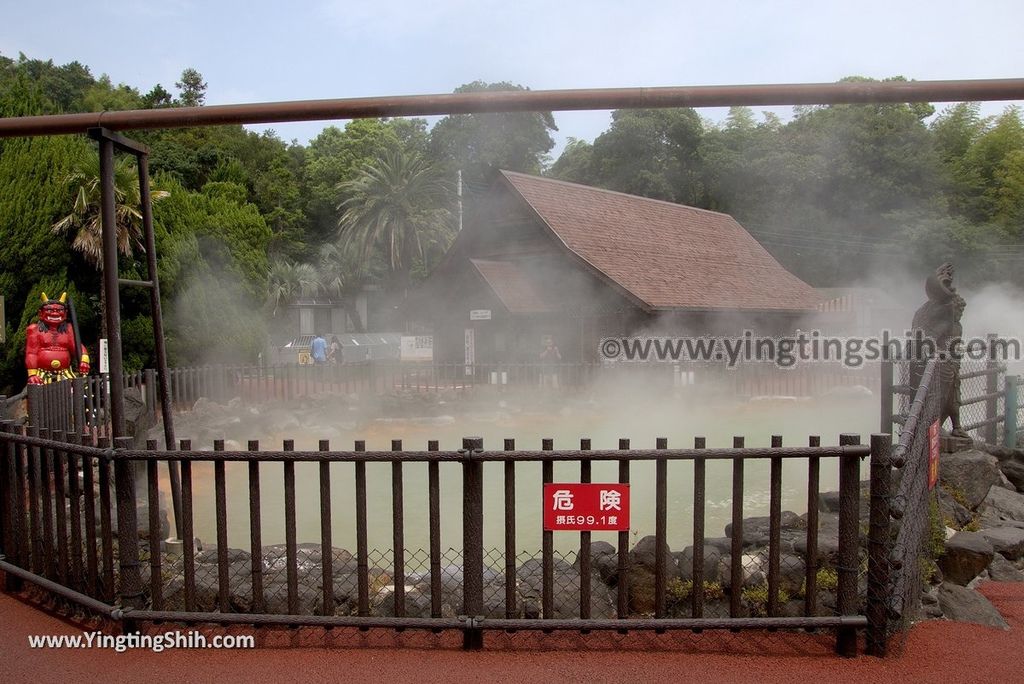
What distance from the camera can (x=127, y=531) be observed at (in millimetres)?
3801

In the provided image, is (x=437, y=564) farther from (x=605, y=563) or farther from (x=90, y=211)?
(x=90, y=211)

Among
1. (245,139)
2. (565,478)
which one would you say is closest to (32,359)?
(565,478)

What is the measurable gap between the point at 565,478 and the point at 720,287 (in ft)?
38.0

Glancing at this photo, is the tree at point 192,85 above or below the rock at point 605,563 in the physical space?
above

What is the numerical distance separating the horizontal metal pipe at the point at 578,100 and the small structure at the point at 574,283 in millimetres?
12461

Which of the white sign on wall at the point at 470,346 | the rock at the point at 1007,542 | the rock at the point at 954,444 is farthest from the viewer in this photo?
the white sign on wall at the point at 470,346

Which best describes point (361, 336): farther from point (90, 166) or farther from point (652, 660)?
point (652, 660)

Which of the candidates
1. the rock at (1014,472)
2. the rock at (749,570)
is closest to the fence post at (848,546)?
the rock at (749,570)

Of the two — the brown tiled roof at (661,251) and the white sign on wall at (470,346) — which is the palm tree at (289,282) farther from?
the brown tiled roof at (661,251)

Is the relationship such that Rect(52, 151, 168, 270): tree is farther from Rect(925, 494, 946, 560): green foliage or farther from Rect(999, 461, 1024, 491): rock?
Rect(999, 461, 1024, 491): rock

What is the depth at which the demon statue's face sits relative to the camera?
10047 mm
